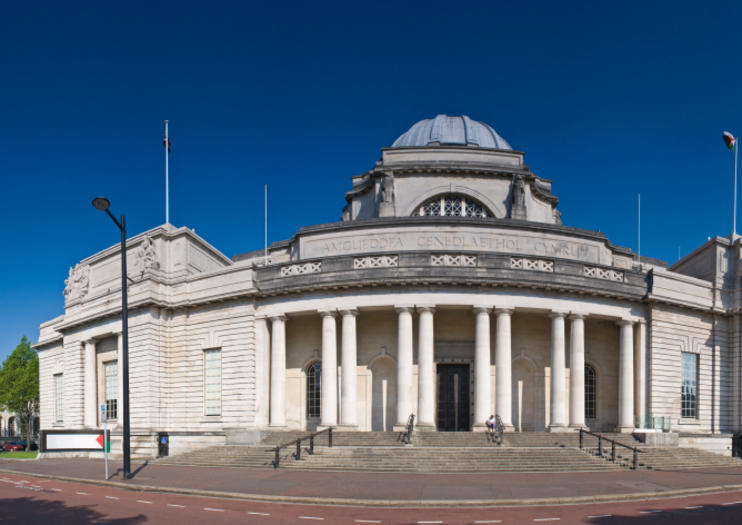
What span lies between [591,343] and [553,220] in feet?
45.6

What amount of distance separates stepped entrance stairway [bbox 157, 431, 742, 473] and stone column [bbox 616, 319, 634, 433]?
8.32 ft

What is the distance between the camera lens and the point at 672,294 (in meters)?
34.2

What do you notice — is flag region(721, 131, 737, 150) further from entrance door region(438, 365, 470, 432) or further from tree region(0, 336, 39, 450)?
tree region(0, 336, 39, 450)

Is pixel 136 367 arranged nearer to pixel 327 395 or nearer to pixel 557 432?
pixel 327 395

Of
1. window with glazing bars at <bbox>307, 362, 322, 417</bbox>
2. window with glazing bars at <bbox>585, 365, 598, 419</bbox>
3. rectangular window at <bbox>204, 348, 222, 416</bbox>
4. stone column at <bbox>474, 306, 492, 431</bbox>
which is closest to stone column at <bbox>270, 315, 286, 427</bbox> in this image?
window with glazing bars at <bbox>307, 362, 322, 417</bbox>

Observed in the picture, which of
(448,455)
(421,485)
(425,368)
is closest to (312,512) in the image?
(421,485)

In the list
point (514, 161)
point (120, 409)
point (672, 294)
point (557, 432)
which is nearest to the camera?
point (557, 432)

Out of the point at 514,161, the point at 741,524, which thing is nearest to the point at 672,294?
the point at 514,161

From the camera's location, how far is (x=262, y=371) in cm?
3356

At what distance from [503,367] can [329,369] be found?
9169 mm

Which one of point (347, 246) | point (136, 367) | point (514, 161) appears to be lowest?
point (136, 367)

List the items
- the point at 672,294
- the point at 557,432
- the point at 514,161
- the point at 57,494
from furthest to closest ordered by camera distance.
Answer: the point at 514,161 < the point at 672,294 < the point at 557,432 < the point at 57,494

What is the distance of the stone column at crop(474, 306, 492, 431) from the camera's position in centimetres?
3039

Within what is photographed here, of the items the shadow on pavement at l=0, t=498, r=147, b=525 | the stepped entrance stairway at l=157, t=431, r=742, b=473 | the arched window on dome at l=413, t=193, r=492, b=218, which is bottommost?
the stepped entrance stairway at l=157, t=431, r=742, b=473
